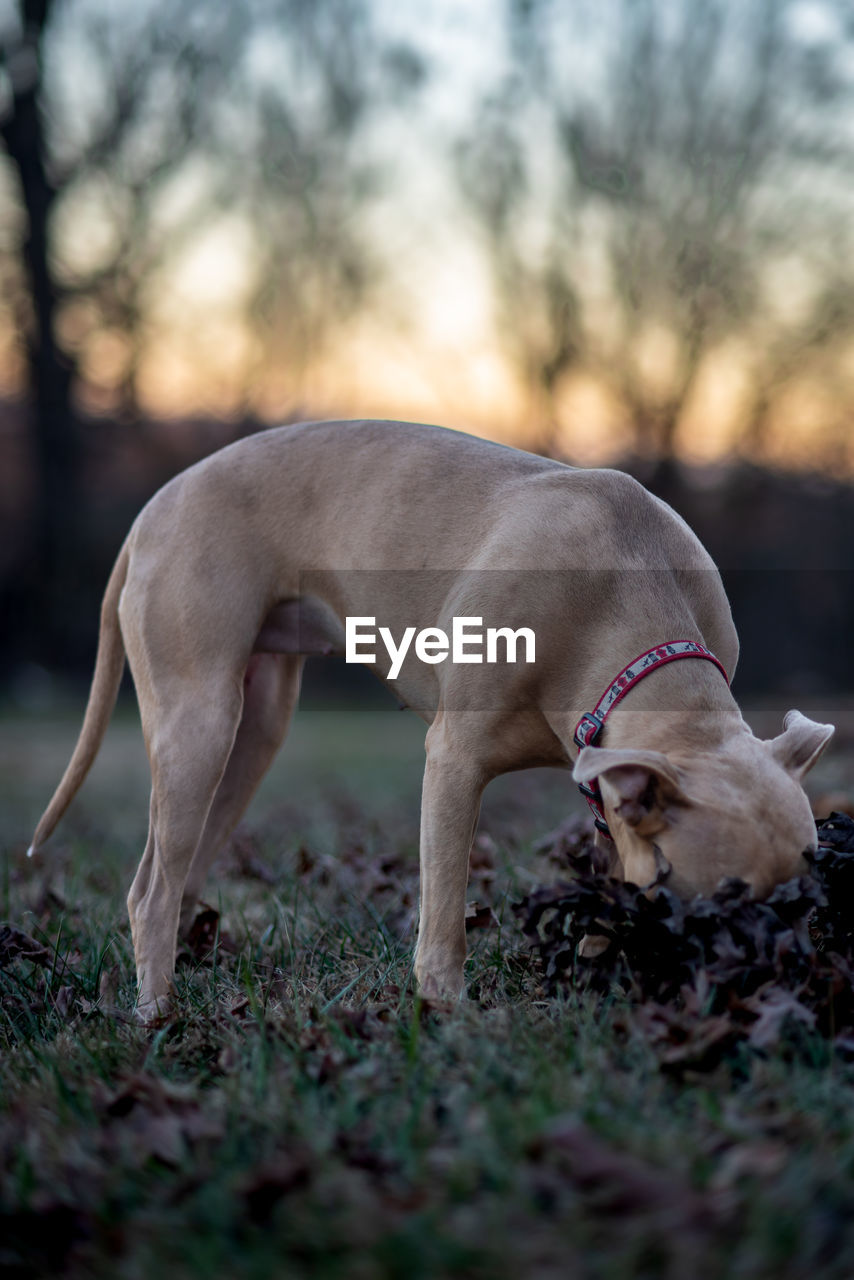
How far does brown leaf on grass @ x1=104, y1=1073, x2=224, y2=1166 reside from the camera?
196 cm

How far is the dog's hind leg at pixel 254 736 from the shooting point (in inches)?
161

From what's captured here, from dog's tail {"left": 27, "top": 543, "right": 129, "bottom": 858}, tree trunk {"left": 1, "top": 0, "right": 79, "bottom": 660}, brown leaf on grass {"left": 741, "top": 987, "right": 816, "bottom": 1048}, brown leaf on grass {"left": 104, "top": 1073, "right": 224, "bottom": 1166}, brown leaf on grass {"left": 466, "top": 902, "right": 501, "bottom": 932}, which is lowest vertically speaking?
tree trunk {"left": 1, "top": 0, "right": 79, "bottom": 660}

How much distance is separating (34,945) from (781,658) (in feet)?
52.8

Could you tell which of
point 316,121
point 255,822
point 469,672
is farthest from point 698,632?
point 316,121

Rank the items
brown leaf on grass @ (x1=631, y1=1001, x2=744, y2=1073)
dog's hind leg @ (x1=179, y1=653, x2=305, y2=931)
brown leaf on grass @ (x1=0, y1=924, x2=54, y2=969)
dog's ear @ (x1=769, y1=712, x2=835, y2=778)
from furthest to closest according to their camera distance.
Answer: dog's hind leg @ (x1=179, y1=653, x2=305, y2=931), brown leaf on grass @ (x1=0, y1=924, x2=54, y2=969), dog's ear @ (x1=769, y1=712, x2=835, y2=778), brown leaf on grass @ (x1=631, y1=1001, x2=744, y2=1073)

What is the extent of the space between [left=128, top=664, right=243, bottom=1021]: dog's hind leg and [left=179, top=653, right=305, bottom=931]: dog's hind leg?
1.63 feet

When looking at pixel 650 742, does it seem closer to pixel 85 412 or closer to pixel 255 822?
pixel 255 822

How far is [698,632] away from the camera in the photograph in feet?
10.3

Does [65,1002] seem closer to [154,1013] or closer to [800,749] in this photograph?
[154,1013]

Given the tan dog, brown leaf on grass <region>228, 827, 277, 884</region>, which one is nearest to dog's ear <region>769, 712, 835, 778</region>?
the tan dog

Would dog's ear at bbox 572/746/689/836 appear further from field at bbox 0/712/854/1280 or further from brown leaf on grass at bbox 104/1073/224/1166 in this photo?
brown leaf on grass at bbox 104/1073/224/1166

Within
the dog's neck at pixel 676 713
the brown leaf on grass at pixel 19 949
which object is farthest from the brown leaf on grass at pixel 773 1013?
the brown leaf on grass at pixel 19 949

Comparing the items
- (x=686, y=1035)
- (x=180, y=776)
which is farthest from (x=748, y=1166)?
(x=180, y=776)

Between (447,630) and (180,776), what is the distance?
0.96 meters
